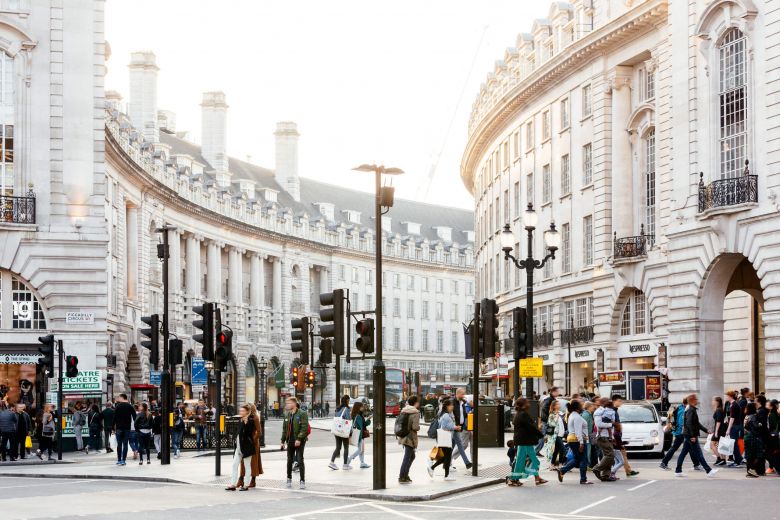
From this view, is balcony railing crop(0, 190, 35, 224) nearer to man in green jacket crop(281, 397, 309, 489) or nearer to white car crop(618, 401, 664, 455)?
white car crop(618, 401, 664, 455)

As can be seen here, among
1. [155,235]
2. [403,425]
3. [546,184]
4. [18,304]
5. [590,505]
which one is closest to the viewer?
[590,505]

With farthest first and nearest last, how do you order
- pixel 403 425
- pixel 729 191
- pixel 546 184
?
1. pixel 546 184
2. pixel 729 191
3. pixel 403 425

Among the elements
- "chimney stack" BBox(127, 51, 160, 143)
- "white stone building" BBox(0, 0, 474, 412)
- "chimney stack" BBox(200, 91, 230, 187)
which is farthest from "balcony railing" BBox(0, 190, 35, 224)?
"chimney stack" BBox(200, 91, 230, 187)

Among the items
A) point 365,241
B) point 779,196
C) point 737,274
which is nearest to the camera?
point 779,196

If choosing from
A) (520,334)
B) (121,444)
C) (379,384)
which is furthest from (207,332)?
(520,334)

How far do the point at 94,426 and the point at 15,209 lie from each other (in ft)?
32.4

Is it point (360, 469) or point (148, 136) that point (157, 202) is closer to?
point (148, 136)

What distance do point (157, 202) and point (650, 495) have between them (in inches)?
2585

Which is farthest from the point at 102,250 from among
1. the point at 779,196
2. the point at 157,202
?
the point at 157,202

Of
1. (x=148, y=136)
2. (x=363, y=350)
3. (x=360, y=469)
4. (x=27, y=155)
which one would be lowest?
(x=360, y=469)

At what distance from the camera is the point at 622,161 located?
187ft

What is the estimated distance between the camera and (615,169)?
5734 centimetres

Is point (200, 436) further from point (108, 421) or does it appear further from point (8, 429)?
point (8, 429)

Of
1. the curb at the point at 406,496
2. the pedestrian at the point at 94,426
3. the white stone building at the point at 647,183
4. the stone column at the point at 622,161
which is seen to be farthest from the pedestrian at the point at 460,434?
the stone column at the point at 622,161
